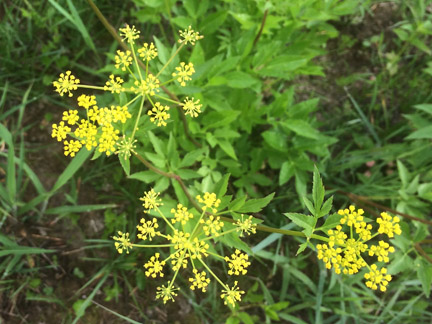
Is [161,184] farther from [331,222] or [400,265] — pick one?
[400,265]

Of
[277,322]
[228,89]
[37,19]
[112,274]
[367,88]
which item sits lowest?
[277,322]

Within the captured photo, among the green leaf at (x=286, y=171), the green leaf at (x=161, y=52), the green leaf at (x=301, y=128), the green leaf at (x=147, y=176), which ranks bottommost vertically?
the green leaf at (x=286, y=171)

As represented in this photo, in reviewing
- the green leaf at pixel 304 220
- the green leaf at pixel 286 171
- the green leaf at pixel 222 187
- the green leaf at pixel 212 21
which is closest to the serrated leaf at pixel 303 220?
the green leaf at pixel 304 220

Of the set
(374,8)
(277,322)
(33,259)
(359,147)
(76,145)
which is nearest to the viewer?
(76,145)

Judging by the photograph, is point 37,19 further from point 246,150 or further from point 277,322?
point 277,322

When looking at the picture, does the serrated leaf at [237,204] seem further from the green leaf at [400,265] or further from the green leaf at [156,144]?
the green leaf at [400,265]

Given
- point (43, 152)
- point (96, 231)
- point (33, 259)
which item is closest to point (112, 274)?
point (96, 231)

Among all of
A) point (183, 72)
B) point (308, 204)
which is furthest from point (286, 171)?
point (183, 72)
